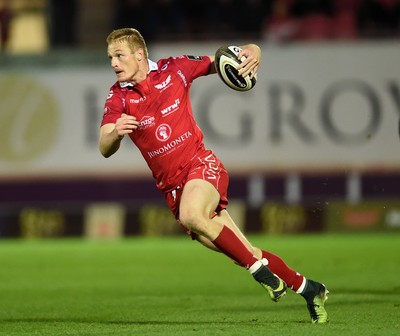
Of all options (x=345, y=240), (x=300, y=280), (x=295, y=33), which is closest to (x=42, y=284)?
(x=300, y=280)

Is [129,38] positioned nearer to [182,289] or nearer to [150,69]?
[150,69]

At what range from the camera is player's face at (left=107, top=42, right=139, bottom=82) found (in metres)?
6.94

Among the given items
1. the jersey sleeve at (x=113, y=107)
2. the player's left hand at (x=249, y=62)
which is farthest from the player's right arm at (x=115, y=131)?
the player's left hand at (x=249, y=62)

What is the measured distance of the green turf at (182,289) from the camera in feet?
22.6

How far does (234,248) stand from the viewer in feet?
21.8

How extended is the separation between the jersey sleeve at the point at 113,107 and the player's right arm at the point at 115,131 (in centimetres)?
6

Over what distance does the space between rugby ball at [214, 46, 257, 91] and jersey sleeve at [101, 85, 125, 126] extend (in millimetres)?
634

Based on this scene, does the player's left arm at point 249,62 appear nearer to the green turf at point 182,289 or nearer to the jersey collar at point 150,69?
the jersey collar at point 150,69

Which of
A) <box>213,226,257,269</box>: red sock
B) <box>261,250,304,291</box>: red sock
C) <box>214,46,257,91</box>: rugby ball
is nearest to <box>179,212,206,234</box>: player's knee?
<box>213,226,257,269</box>: red sock

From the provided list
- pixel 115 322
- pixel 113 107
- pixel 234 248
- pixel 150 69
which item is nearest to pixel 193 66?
pixel 150 69

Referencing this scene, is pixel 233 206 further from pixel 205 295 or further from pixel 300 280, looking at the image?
pixel 300 280

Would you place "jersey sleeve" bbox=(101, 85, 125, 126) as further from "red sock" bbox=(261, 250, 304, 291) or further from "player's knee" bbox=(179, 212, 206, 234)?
"red sock" bbox=(261, 250, 304, 291)

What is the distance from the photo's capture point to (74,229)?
15961mm

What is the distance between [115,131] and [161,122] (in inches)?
23.6
